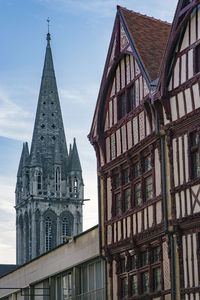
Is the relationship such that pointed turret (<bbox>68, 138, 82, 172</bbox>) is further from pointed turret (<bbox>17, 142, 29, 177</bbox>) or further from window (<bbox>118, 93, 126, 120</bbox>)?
window (<bbox>118, 93, 126, 120</bbox>)

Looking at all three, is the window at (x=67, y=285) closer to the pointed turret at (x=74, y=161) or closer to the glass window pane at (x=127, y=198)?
the glass window pane at (x=127, y=198)

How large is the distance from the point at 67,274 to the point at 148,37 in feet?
35.1

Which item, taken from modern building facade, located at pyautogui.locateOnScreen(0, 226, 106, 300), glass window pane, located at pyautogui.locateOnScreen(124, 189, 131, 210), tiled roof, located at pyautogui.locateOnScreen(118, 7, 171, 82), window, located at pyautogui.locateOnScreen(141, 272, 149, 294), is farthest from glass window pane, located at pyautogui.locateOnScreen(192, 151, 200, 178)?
modern building facade, located at pyautogui.locateOnScreen(0, 226, 106, 300)

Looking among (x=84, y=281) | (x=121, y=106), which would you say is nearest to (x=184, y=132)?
(x=121, y=106)

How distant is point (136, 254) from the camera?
26406 mm

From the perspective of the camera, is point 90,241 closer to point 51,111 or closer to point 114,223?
point 114,223

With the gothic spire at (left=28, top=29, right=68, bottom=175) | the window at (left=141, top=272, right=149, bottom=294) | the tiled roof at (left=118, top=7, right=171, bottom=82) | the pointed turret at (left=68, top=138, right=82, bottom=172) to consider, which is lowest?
the window at (left=141, top=272, right=149, bottom=294)

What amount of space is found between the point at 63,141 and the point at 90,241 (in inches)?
4564

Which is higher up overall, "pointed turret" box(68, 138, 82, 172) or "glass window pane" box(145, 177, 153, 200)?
"pointed turret" box(68, 138, 82, 172)

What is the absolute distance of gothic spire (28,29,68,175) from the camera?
145m

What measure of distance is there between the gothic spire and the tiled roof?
115327 mm

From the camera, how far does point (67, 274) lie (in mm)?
33781

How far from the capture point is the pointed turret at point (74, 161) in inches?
5610

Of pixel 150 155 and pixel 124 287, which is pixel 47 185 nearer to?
pixel 124 287
